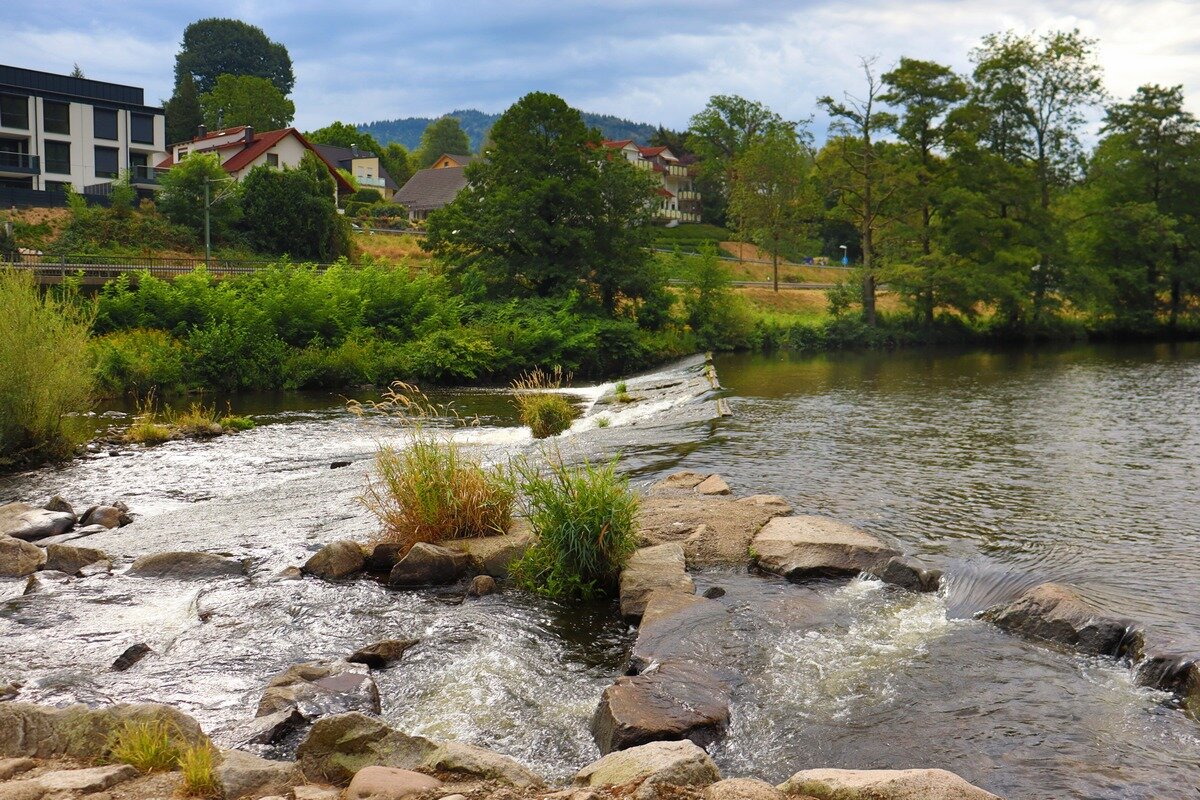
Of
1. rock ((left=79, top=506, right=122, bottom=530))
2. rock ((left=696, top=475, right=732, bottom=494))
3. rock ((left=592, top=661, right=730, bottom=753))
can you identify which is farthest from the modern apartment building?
rock ((left=592, top=661, right=730, bottom=753))

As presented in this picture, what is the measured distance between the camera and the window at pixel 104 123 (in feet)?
220

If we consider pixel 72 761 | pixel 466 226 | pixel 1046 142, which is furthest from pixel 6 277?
pixel 1046 142

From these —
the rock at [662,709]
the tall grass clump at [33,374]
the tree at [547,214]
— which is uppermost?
the tree at [547,214]

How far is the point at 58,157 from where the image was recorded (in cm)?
6519

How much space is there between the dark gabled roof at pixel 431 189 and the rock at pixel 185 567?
281 feet

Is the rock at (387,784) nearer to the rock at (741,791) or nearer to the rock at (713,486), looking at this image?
the rock at (741,791)

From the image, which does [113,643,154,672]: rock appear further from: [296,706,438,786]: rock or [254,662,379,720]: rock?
[296,706,438,786]: rock

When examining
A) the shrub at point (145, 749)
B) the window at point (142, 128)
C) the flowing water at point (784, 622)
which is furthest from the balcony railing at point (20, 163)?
the shrub at point (145, 749)

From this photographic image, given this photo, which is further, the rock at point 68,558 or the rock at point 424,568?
the rock at point 68,558

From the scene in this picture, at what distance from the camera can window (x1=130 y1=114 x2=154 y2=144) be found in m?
69.4

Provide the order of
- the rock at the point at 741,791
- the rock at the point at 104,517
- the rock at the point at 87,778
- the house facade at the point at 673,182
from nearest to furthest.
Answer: the rock at the point at 741,791 < the rock at the point at 87,778 < the rock at the point at 104,517 < the house facade at the point at 673,182

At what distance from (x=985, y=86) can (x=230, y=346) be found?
130ft

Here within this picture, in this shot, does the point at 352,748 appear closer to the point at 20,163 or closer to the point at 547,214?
the point at 547,214

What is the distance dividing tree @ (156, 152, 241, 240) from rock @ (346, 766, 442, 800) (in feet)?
179
